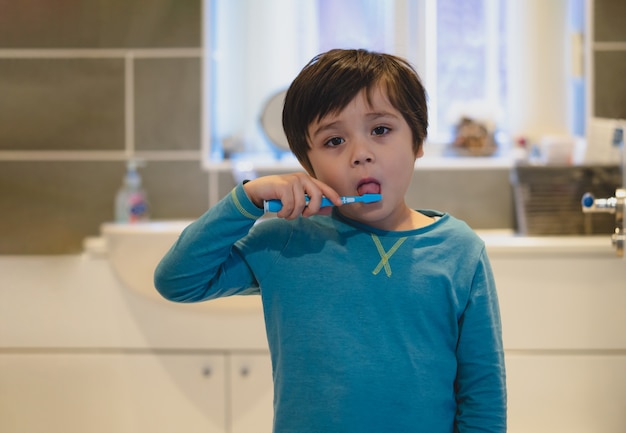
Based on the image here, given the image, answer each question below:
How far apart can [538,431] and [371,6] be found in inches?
47.5

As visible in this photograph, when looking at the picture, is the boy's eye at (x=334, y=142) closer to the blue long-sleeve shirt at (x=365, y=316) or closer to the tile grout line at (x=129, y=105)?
the blue long-sleeve shirt at (x=365, y=316)

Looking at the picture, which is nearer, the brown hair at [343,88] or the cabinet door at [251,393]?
the brown hair at [343,88]

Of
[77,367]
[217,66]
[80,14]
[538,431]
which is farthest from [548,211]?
[80,14]

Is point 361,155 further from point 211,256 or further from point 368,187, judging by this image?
point 211,256

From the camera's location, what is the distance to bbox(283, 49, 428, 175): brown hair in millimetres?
994

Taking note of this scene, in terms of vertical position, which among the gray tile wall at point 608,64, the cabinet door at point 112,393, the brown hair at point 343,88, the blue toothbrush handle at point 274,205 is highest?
the gray tile wall at point 608,64

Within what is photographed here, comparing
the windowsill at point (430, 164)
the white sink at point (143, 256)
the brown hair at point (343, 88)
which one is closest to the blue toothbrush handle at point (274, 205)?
the brown hair at point (343, 88)

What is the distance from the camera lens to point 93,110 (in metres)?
2.21

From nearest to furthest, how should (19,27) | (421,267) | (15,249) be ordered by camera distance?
1. (421,267)
2. (15,249)
3. (19,27)

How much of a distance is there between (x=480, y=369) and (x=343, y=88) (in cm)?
38

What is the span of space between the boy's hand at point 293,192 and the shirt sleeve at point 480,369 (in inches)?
8.4

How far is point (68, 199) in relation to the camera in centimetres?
224

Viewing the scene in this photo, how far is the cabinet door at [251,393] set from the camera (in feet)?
6.30

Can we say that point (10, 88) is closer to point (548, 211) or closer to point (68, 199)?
point (68, 199)
